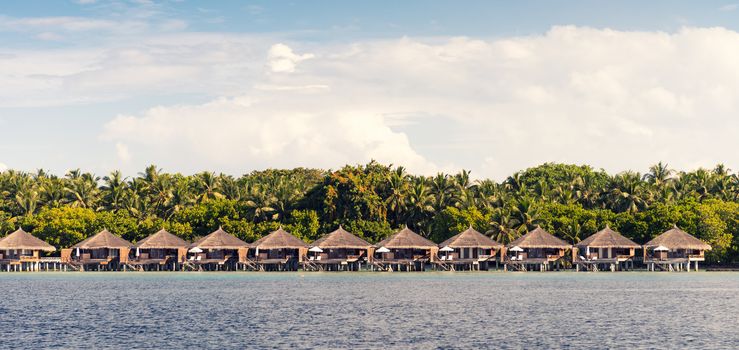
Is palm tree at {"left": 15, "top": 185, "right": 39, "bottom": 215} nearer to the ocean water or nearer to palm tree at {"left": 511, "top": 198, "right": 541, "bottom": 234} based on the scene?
the ocean water

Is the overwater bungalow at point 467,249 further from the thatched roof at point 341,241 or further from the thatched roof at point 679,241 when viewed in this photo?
the thatched roof at point 679,241

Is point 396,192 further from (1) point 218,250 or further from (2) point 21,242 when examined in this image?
(2) point 21,242

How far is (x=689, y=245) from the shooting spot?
95750 mm

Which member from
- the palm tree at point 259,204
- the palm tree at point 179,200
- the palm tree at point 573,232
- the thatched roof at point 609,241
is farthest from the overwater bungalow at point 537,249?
the palm tree at point 179,200

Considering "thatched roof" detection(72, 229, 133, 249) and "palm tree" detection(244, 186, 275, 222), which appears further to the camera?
"palm tree" detection(244, 186, 275, 222)

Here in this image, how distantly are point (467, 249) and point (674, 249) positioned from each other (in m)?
21.1

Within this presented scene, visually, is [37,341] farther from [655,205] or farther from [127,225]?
[655,205]

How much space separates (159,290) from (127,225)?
3635 centimetres

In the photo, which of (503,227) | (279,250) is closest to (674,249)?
(503,227)

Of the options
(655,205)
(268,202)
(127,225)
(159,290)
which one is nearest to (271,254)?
(268,202)

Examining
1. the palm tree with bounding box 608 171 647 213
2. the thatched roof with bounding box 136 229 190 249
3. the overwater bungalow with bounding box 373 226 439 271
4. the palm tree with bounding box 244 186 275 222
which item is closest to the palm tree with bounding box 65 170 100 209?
the thatched roof with bounding box 136 229 190 249

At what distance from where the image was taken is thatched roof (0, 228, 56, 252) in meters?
101

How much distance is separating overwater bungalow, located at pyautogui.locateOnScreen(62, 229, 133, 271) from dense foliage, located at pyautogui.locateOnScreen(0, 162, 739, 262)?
2.19 meters

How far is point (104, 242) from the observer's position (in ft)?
334
